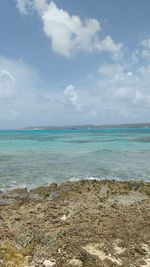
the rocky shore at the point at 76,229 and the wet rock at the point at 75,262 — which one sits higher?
the rocky shore at the point at 76,229

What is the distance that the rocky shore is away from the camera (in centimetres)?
705

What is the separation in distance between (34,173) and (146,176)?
26.0ft

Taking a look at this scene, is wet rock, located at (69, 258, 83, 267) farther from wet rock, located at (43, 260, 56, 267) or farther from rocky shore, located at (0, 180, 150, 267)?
wet rock, located at (43, 260, 56, 267)

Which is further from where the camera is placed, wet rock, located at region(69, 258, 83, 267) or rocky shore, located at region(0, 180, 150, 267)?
rocky shore, located at region(0, 180, 150, 267)

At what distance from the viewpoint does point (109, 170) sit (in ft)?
73.0

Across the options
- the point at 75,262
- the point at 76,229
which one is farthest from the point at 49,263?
the point at 76,229

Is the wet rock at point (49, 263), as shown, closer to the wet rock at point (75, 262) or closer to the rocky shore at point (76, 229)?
the rocky shore at point (76, 229)

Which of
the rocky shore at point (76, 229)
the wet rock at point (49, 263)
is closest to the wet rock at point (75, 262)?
the rocky shore at point (76, 229)

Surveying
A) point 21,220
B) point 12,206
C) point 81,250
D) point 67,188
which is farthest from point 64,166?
point 81,250

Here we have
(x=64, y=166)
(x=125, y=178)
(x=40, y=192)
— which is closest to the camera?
(x=40, y=192)

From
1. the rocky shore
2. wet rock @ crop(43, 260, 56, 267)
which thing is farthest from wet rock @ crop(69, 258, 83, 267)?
wet rock @ crop(43, 260, 56, 267)

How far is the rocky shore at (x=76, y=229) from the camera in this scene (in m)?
7.05

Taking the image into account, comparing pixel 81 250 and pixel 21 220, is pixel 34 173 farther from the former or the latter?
pixel 81 250

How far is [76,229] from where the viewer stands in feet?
28.4
